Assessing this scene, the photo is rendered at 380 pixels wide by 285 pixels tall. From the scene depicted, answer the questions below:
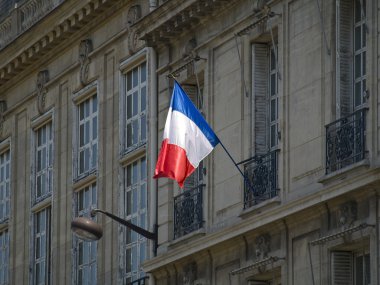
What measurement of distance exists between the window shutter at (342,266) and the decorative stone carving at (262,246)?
2.21 metres

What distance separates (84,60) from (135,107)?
10.1 ft

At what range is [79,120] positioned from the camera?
4875 cm

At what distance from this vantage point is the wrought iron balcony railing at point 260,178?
39219 millimetres

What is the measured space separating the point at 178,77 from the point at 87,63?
5468 mm

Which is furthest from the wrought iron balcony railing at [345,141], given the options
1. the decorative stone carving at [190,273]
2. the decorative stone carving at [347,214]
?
the decorative stone carving at [190,273]

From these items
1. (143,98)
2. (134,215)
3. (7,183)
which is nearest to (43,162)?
(7,183)

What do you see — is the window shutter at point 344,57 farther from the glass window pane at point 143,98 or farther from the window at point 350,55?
the glass window pane at point 143,98

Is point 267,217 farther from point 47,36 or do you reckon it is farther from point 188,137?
point 47,36

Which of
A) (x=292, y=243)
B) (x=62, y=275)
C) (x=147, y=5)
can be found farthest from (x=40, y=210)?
(x=292, y=243)

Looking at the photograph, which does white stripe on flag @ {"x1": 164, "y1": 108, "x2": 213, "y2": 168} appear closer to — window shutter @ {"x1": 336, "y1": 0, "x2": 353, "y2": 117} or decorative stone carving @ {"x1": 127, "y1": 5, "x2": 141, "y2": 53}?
window shutter @ {"x1": 336, "y1": 0, "x2": 353, "y2": 117}

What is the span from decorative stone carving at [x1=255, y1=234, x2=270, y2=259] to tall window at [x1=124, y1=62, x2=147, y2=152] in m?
6.51

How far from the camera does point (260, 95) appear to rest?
40375 millimetres

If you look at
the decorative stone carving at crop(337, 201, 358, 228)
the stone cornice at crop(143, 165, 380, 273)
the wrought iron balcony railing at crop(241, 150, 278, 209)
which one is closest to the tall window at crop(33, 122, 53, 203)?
the stone cornice at crop(143, 165, 380, 273)

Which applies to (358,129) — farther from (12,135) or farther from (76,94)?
(12,135)
